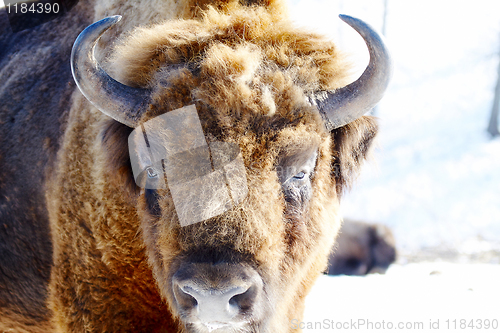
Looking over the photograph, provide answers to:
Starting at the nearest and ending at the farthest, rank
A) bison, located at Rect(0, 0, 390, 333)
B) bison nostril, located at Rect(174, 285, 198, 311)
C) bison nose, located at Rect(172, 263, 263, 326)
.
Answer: bison nose, located at Rect(172, 263, 263, 326) < bison nostril, located at Rect(174, 285, 198, 311) < bison, located at Rect(0, 0, 390, 333)

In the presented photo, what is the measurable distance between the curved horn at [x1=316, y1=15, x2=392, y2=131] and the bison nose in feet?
3.15

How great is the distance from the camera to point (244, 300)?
1796 mm

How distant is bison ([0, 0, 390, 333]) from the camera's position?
6.31 ft

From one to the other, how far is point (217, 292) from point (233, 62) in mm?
1122

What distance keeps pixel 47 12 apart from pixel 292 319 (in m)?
3.47

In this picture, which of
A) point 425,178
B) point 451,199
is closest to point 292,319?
point 451,199

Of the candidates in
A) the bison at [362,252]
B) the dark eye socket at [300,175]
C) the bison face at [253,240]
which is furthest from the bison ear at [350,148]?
the bison at [362,252]

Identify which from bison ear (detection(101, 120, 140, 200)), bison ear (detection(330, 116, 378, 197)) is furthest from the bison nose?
bison ear (detection(330, 116, 378, 197))

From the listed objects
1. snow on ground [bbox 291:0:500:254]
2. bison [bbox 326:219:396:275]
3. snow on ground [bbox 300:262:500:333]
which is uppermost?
snow on ground [bbox 300:262:500:333]

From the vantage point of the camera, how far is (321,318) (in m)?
4.27

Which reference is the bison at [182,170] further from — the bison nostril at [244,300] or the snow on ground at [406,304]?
the snow on ground at [406,304]

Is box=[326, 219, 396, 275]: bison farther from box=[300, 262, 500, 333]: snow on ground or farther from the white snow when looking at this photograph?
box=[300, 262, 500, 333]: snow on ground

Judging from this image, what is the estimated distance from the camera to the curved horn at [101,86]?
2.10m

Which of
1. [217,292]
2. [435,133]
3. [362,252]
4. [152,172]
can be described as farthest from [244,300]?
[435,133]
